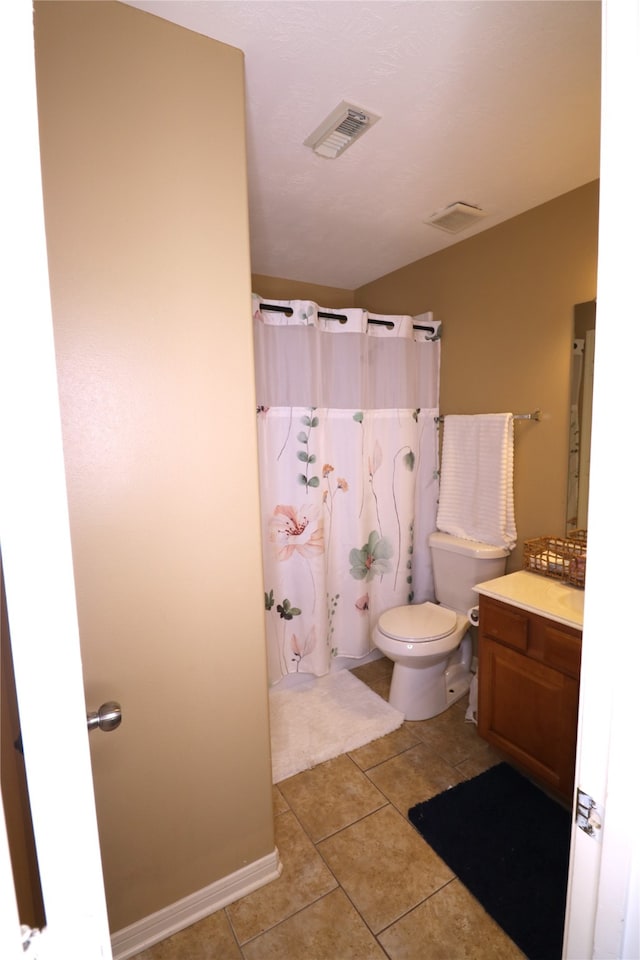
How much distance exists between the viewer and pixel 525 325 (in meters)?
2.20

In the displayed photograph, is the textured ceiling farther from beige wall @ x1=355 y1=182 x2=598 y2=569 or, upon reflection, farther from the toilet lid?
the toilet lid

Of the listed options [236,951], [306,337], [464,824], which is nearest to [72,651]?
[236,951]

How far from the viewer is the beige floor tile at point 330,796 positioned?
1.70 metres

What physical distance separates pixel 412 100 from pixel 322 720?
2591 millimetres

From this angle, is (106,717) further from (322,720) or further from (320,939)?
(322,720)

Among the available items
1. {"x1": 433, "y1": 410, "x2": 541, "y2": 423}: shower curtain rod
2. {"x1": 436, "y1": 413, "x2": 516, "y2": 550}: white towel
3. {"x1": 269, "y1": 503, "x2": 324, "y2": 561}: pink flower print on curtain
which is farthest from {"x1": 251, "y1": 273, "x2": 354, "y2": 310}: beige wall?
{"x1": 433, "y1": 410, "x2": 541, "y2": 423}: shower curtain rod

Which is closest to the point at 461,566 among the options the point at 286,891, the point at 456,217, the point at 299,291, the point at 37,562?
the point at 286,891

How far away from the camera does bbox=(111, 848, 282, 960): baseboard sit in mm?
1282

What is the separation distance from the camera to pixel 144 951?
1286mm

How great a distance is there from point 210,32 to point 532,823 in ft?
8.88

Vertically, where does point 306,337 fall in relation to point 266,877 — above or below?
above

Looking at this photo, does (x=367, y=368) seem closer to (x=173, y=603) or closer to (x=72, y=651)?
(x=173, y=603)

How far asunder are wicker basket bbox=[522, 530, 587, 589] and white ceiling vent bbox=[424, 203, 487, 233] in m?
1.57

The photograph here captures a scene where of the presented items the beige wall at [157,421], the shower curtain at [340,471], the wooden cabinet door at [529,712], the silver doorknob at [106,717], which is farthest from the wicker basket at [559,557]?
the silver doorknob at [106,717]
